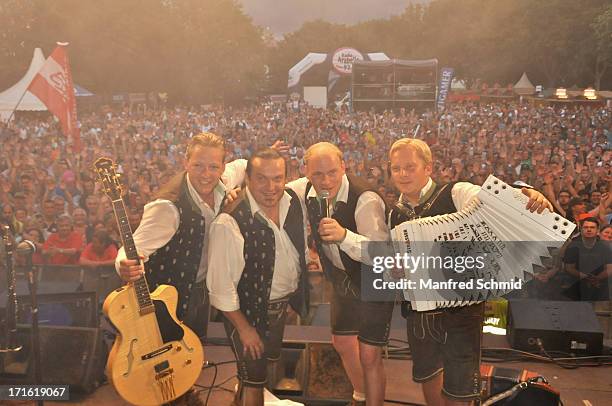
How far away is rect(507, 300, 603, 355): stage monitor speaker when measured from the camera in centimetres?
404

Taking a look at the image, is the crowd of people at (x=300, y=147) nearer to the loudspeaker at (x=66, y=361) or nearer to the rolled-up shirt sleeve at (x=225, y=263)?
the loudspeaker at (x=66, y=361)

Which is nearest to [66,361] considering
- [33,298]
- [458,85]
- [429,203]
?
[33,298]

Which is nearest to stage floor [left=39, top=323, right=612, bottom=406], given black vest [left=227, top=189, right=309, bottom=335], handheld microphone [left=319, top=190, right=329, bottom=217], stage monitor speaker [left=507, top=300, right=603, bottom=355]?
stage monitor speaker [left=507, top=300, right=603, bottom=355]

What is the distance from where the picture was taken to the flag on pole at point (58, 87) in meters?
8.21

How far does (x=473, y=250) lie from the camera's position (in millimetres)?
2635

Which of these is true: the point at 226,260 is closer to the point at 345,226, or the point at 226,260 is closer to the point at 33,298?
the point at 345,226

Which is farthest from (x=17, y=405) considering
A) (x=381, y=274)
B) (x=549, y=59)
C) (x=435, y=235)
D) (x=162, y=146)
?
(x=549, y=59)

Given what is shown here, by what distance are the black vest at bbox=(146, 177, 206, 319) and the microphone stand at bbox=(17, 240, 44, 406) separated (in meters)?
0.64

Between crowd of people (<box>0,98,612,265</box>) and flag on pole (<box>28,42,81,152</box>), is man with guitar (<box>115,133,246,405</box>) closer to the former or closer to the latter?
crowd of people (<box>0,98,612,265</box>)

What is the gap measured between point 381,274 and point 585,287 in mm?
3108

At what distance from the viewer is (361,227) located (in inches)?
122

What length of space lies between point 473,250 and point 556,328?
1.92 metres

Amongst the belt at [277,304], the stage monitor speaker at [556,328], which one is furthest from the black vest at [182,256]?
the stage monitor speaker at [556,328]

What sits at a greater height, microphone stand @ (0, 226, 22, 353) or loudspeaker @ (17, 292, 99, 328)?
microphone stand @ (0, 226, 22, 353)
